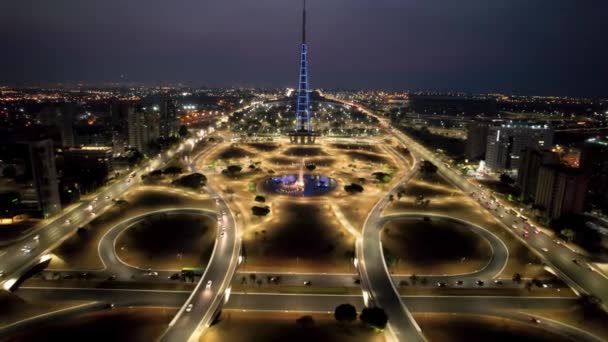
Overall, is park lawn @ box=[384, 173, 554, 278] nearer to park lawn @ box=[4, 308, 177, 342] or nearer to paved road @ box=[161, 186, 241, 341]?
paved road @ box=[161, 186, 241, 341]

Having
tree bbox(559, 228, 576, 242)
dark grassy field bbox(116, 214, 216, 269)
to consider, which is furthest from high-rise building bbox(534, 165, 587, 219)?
dark grassy field bbox(116, 214, 216, 269)

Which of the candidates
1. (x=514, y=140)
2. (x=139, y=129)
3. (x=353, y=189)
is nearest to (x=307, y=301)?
(x=353, y=189)

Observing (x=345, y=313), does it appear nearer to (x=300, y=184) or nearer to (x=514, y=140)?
(x=300, y=184)

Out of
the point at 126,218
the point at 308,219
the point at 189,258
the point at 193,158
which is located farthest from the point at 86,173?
the point at 308,219

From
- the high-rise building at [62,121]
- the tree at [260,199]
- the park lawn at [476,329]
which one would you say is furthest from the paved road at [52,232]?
the park lawn at [476,329]

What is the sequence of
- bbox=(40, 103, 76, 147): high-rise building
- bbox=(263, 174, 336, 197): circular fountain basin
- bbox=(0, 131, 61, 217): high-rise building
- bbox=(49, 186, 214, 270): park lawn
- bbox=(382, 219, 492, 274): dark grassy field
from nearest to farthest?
bbox=(49, 186, 214, 270): park lawn < bbox=(382, 219, 492, 274): dark grassy field < bbox=(0, 131, 61, 217): high-rise building < bbox=(263, 174, 336, 197): circular fountain basin < bbox=(40, 103, 76, 147): high-rise building

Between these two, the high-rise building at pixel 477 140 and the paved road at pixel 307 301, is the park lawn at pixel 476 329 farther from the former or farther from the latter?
the high-rise building at pixel 477 140
